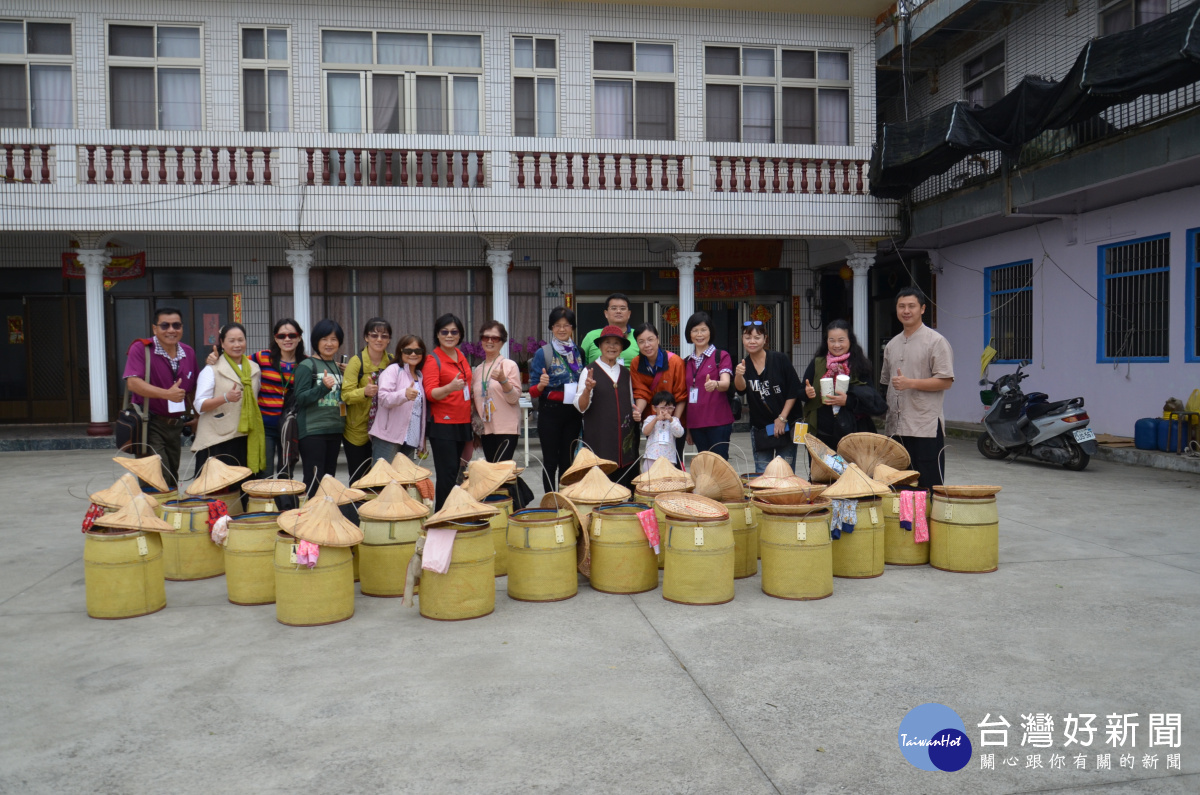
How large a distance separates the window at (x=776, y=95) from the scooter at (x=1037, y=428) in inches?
232

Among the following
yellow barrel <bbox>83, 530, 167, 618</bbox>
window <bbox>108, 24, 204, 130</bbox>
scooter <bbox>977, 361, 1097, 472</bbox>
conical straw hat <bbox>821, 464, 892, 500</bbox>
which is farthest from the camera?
window <bbox>108, 24, 204, 130</bbox>

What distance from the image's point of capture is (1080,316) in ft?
38.0

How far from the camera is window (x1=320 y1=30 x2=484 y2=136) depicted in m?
12.9

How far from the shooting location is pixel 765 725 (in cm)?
292

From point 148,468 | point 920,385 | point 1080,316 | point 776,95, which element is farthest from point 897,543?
point 776,95

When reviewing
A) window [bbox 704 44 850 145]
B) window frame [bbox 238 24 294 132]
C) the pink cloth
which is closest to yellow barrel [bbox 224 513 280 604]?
the pink cloth

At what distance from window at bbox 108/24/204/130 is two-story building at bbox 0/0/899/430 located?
0.03 meters

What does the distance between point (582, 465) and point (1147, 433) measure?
26.3 feet

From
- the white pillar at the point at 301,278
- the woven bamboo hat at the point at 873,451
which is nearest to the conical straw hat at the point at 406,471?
the woven bamboo hat at the point at 873,451

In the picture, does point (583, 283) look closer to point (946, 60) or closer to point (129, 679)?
point (946, 60)

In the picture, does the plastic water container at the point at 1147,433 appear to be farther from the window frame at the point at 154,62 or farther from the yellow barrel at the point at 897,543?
the window frame at the point at 154,62

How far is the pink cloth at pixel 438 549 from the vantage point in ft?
13.5

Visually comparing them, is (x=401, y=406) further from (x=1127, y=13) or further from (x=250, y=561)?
(x=1127, y=13)

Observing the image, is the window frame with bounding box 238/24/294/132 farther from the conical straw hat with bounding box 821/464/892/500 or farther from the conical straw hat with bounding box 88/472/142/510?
the conical straw hat with bounding box 821/464/892/500
